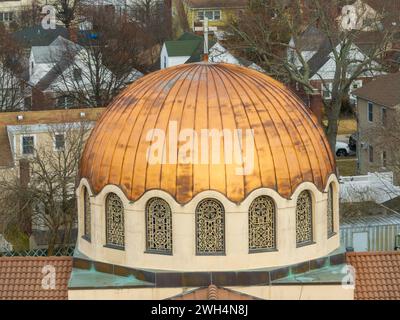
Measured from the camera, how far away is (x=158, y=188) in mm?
27125

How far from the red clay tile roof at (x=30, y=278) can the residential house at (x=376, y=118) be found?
2373cm

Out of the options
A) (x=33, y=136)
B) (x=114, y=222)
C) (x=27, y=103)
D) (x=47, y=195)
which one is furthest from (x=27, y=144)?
(x=114, y=222)

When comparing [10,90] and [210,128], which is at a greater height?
[10,90]

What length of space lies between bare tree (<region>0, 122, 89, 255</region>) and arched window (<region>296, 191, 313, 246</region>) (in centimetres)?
1461

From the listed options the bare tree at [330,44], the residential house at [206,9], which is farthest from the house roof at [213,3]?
the bare tree at [330,44]

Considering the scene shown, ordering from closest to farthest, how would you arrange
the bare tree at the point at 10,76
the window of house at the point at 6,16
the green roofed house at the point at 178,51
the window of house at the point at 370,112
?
1. the window of house at the point at 370,112
2. the bare tree at the point at 10,76
3. the green roofed house at the point at 178,51
4. the window of house at the point at 6,16

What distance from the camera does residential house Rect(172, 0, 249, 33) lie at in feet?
293

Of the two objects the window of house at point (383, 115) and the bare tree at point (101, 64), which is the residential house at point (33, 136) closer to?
the bare tree at point (101, 64)

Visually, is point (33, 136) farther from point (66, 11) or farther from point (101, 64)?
point (66, 11)

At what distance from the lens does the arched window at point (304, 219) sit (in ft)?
91.8

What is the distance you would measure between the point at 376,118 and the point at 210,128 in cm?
3130

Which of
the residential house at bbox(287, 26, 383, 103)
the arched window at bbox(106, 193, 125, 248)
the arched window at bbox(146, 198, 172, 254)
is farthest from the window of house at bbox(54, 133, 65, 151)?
the residential house at bbox(287, 26, 383, 103)

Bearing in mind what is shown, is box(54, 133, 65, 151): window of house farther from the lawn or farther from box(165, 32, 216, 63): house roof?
box(165, 32, 216, 63): house roof

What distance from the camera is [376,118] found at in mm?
57562
